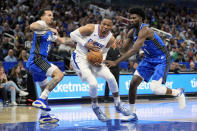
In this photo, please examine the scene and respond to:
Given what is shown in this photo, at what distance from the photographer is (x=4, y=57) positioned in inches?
543

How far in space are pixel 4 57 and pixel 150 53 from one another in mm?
7798

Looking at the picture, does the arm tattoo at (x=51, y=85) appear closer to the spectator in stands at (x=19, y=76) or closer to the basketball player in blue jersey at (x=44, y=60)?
the basketball player in blue jersey at (x=44, y=60)

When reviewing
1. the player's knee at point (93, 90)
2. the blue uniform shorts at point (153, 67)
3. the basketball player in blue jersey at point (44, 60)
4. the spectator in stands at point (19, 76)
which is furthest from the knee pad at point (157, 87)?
the spectator in stands at point (19, 76)

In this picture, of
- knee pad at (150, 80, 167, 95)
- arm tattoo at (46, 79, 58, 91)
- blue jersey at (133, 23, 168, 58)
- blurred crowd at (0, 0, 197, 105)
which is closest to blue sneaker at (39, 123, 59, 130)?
arm tattoo at (46, 79, 58, 91)

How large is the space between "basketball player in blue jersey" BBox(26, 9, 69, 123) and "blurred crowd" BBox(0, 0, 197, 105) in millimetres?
2343

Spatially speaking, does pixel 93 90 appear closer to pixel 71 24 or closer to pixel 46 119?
pixel 46 119

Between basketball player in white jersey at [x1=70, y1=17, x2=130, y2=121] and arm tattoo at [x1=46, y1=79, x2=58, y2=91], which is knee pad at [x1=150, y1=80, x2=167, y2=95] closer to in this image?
basketball player in white jersey at [x1=70, y1=17, x2=130, y2=121]

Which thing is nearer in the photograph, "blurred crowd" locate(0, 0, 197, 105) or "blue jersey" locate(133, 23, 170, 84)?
"blue jersey" locate(133, 23, 170, 84)

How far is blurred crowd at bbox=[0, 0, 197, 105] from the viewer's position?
13.9 meters

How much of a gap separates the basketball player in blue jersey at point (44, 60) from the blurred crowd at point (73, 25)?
7.69ft

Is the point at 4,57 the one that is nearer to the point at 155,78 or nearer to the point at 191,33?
the point at 155,78

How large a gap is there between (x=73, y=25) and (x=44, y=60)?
974 cm

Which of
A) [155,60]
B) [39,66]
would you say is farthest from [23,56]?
[155,60]

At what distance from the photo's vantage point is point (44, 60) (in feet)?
23.9
